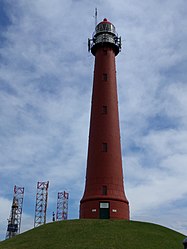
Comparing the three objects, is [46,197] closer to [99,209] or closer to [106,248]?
[99,209]

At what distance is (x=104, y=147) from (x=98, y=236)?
43.5ft

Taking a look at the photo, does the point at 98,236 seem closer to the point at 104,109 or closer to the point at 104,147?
the point at 104,147

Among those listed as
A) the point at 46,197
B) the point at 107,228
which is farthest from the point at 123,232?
the point at 46,197

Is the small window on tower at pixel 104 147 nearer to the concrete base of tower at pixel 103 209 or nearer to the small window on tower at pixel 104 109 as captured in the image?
the small window on tower at pixel 104 109

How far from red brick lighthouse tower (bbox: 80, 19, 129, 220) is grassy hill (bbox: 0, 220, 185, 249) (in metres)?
3.51

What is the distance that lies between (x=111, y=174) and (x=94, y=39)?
65.1ft

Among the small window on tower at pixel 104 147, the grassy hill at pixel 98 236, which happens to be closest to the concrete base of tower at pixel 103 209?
the grassy hill at pixel 98 236

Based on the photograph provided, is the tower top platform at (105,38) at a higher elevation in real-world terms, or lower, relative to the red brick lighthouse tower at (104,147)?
higher

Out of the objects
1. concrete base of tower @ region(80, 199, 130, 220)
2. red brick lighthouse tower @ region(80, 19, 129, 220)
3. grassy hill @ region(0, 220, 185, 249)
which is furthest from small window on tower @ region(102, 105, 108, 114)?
grassy hill @ region(0, 220, 185, 249)

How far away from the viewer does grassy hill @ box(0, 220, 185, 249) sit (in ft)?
95.6

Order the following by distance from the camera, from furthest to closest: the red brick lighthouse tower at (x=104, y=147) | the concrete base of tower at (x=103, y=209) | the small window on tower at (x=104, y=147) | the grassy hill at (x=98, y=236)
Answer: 1. the small window on tower at (x=104, y=147)
2. the red brick lighthouse tower at (x=104, y=147)
3. the concrete base of tower at (x=103, y=209)
4. the grassy hill at (x=98, y=236)

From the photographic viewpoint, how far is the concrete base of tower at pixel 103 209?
3938 cm

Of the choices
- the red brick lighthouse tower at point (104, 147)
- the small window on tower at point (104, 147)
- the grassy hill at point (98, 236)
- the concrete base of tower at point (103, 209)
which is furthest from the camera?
the small window on tower at point (104, 147)

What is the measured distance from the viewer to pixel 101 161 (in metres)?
41.2
